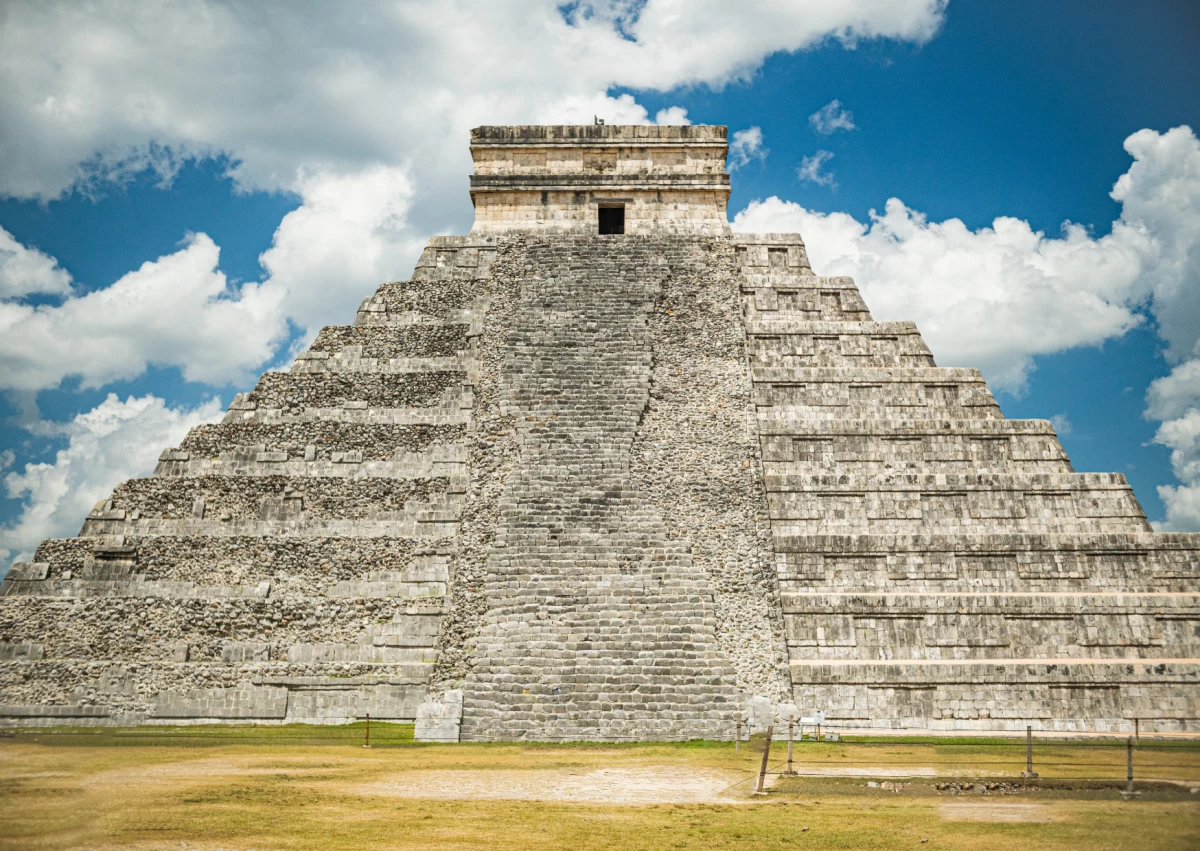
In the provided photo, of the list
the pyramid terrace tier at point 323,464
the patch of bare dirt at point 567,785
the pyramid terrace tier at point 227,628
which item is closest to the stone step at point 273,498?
the pyramid terrace tier at point 323,464

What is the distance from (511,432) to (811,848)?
11740mm

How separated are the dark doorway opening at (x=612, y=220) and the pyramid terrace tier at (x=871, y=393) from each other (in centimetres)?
642

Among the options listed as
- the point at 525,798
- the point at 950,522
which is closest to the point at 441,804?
the point at 525,798

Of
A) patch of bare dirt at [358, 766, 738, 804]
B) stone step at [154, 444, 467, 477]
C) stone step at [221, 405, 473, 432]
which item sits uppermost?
stone step at [221, 405, 473, 432]

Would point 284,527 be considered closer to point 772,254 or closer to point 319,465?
point 319,465

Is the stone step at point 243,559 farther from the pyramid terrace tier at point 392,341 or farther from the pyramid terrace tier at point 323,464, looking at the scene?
the pyramid terrace tier at point 392,341

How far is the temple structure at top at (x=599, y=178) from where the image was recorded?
2261cm

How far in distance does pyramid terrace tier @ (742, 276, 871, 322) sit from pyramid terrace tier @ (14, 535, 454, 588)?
9.10 meters

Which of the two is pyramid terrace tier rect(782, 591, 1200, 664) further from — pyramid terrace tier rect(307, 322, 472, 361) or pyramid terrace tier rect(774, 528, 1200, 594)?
pyramid terrace tier rect(307, 322, 472, 361)

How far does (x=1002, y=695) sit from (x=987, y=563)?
2.57 metres

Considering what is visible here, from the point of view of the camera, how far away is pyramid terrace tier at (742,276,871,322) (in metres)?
20.6

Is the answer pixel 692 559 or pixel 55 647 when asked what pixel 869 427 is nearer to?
pixel 692 559

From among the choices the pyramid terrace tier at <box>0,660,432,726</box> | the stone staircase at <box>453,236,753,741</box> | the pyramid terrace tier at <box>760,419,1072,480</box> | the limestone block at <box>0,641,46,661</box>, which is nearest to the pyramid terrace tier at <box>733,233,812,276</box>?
the stone staircase at <box>453,236,753,741</box>

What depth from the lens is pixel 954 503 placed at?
56.4ft
